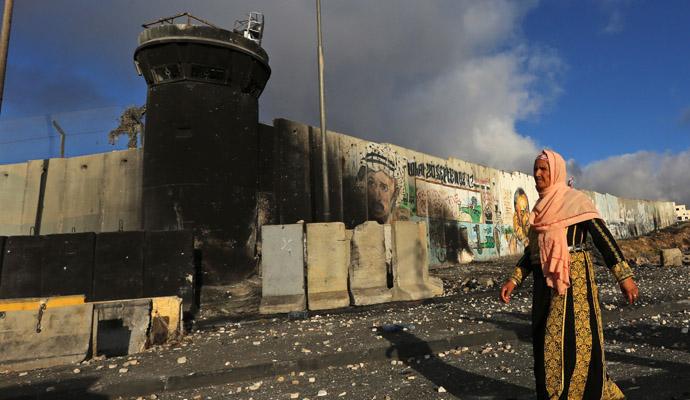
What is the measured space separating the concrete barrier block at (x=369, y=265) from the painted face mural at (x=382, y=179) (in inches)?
234

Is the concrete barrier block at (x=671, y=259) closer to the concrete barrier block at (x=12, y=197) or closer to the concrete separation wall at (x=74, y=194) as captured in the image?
the concrete separation wall at (x=74, y=194)

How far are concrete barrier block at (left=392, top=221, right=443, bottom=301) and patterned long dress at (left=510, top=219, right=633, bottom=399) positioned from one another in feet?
21.2

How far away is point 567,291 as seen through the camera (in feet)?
9.02

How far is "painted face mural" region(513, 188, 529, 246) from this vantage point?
85.1ft

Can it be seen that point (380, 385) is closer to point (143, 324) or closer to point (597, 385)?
point (597, 385)

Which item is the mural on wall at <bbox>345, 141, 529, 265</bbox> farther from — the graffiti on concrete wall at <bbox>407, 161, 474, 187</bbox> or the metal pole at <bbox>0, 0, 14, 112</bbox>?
the metal pole at <bbox>0, 0, 14, 112</bbox>

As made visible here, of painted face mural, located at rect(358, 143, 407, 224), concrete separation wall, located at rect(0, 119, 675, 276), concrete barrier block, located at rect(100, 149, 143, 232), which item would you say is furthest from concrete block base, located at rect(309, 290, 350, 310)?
painted face mural, located at rect(358, 143, 407, 224)

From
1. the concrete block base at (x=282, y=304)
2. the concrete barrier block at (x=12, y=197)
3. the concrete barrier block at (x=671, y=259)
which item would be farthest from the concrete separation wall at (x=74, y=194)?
the concrete barrier block at (x=671, y=259)

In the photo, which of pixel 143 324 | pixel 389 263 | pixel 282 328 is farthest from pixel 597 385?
pixel 389 263

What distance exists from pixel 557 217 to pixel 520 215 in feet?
84.3

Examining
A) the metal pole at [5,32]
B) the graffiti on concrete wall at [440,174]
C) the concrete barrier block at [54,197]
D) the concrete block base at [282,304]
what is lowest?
the concrete block base at [282,304]

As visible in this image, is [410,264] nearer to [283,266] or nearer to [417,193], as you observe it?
[283,266]

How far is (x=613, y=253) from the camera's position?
2.82 meters

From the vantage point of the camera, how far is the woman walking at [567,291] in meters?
2.65
